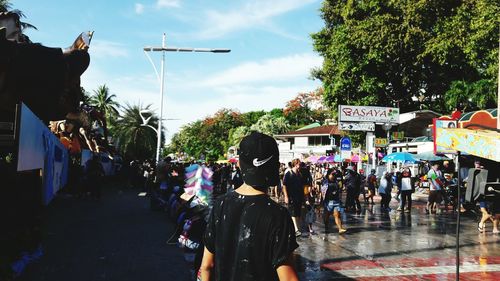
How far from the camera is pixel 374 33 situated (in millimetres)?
29953

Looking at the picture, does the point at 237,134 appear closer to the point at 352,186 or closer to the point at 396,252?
the point at 352,186

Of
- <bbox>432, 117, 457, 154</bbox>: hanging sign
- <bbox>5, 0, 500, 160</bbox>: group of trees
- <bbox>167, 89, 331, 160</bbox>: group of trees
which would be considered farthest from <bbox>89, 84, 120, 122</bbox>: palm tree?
<bbox>432, 117, 457, 154</bbox>: hanging sign

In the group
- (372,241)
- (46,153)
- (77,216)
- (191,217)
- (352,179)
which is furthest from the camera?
(352,179)

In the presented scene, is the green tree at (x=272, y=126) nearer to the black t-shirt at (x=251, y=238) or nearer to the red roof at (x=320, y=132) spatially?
the red roof at (x=320, y=132)

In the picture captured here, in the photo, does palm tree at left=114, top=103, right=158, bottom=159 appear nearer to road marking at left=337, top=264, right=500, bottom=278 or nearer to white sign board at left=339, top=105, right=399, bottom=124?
white sign board at left=339, top=105, right=399, bottom=124

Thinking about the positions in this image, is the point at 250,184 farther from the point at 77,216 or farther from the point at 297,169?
the point at 77,216

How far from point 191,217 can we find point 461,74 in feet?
99.2

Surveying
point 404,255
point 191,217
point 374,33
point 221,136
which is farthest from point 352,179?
point 221,136

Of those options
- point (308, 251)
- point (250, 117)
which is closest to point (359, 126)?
point (308, 251)

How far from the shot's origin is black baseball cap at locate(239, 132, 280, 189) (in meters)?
2.51

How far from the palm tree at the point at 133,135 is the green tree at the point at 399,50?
24.6m

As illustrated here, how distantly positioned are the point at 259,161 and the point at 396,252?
25.6 ft

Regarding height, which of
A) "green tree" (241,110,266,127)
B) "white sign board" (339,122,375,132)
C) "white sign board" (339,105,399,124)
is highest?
"green tree" (241,110,266,127)

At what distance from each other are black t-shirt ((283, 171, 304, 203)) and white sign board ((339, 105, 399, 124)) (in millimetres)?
17465
